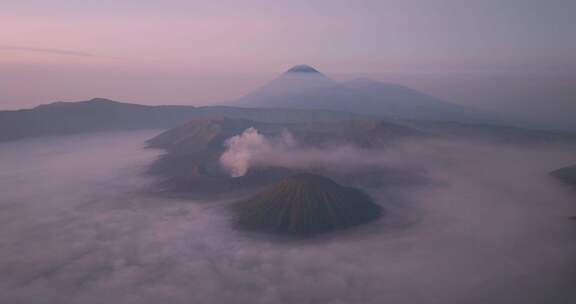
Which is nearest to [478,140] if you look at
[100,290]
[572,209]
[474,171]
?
[474,171]

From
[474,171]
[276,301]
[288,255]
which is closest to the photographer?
[276,301]

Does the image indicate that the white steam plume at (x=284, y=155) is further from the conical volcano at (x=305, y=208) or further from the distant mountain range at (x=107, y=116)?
the distant mountain range at (x=107, y=116)

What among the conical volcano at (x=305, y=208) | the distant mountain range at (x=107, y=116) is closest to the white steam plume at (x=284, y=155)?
the conical volcano at (x=305, y=208)

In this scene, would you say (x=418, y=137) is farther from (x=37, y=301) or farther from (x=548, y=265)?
(x=37, y=301)

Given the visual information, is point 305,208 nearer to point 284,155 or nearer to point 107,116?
point 284,155

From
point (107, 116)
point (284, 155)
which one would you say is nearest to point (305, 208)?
point (284, 155)

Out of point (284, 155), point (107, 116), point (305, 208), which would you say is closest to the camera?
point (305, 208)

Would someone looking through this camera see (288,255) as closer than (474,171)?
Yes

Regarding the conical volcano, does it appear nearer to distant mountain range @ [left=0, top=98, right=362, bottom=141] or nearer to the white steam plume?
the white steam plume
